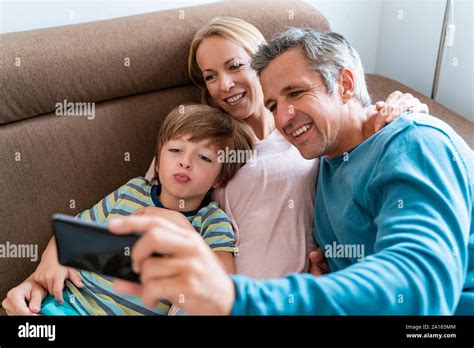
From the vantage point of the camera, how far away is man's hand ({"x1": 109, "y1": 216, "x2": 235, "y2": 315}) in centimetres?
75

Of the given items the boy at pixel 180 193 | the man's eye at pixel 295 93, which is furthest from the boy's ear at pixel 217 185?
the man's eye at pixel 295 93

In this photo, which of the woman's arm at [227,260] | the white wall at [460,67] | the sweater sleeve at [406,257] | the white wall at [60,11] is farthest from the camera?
the white wall at [460,67]

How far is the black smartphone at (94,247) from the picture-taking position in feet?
2.73

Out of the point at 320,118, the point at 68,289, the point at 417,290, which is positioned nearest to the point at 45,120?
the point at 68,289

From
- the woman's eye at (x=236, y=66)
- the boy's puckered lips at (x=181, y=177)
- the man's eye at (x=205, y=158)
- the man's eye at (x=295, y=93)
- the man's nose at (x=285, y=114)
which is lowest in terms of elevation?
the boy's puckered lips at (x=181, y=177)

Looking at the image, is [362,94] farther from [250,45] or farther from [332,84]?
[250,45]

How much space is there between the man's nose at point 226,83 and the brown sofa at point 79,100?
0.16m

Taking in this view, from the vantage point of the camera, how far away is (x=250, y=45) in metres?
1.72

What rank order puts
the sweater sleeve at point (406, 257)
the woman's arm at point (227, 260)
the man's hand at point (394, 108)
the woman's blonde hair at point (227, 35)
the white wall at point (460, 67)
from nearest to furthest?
the sweater sleeve at point (406, 257) → the man's hand at point (394, 108) → the woman's arm at point (227, 260) → the woman's blonde hair at point (227, 35) → the white wall at point (460, 67)

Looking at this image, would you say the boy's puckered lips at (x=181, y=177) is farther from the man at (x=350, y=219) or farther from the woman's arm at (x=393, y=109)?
the woman's arm at (x=393, y=109)

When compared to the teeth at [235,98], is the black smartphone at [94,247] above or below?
below

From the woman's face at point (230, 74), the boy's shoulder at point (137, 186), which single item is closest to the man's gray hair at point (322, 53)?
the woman's face at point (230, 74)

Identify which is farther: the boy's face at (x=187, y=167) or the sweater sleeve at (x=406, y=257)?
the boy's face at (x=187, y=167)

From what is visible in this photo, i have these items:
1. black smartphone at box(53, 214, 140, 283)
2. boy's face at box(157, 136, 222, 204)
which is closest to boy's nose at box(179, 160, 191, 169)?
boy's face at box(157, 136, 222, 204)
